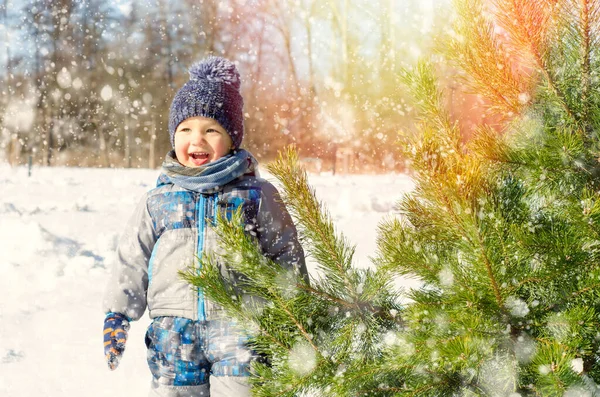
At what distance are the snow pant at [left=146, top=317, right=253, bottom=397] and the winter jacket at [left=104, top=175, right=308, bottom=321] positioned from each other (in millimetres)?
53

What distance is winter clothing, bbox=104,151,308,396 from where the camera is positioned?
184 centimetres

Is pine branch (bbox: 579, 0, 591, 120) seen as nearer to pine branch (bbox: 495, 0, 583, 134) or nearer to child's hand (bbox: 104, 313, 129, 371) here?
pine branch (bbox: 495, 0, 583, 134)

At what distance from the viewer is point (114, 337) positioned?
6.32ft

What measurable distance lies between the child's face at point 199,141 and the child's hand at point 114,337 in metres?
0.62

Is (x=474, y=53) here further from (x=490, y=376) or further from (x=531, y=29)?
(x=490, y=376)

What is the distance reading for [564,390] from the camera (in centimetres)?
99

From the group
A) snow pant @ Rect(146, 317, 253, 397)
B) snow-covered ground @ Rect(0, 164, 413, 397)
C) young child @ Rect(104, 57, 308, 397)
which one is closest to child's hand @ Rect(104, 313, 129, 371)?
young child @ Rect(104, 57, 308, 397)

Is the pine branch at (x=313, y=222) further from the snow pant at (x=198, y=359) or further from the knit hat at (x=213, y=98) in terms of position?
the knit hat at (x=213, y=98)

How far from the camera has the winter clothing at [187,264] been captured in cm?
184

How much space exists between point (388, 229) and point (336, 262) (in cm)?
25

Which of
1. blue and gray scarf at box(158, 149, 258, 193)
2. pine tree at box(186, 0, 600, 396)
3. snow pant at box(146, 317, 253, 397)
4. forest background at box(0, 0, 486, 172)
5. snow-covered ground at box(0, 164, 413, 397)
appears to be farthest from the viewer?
forest background at box(0, 0, 486, 172)

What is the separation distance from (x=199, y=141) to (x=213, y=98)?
0.59 ft

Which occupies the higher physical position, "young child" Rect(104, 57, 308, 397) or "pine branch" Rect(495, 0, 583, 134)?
"pine branch" Rect(495, 0, 583, 134)

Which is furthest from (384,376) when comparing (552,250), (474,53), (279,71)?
(279,71)
